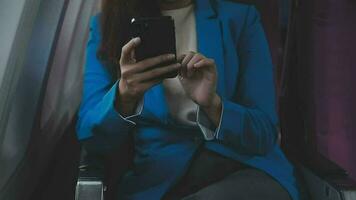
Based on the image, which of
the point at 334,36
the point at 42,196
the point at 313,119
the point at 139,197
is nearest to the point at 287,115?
the point at 313,119

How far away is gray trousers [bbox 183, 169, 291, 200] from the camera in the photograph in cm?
80

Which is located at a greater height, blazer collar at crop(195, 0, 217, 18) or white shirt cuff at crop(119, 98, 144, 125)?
blazer collar at crop(195, 0, 217, 18)

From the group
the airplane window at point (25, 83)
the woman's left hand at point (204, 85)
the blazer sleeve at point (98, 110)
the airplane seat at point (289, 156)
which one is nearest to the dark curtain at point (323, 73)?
the airplane seat at point (289, 156)

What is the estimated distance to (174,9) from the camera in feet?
2.98

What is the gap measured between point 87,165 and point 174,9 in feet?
0.94

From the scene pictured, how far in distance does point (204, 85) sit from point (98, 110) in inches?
6.6

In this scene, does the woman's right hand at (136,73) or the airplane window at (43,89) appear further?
the airplane window at (43,89)

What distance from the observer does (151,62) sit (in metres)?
0.77

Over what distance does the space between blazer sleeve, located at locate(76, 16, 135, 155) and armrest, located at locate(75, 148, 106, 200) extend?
0.17 ft

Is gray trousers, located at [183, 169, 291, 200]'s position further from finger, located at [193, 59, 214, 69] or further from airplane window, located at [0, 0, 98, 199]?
airplane window, located at [0, 0, 98, 199]

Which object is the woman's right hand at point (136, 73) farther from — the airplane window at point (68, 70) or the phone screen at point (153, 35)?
the airplane window at point (68, 70)

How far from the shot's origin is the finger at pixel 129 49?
0.76 meters

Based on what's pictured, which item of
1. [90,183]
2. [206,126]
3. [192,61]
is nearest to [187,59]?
[192,61]

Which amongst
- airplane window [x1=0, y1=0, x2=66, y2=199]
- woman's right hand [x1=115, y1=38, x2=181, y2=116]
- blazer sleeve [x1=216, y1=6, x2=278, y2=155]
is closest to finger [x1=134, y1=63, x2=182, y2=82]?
woman's right hand [x1=115, y1=38, x2=181, y2=116]
